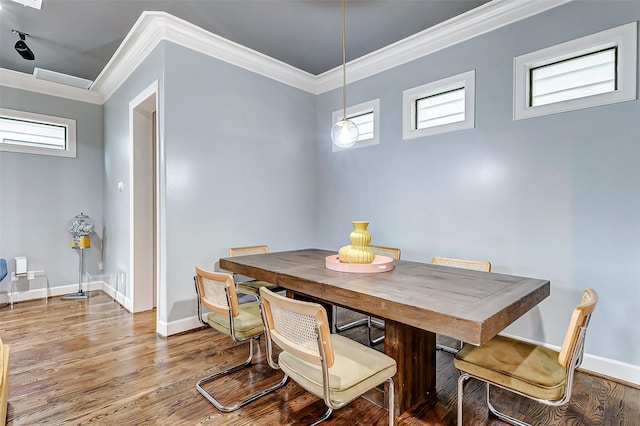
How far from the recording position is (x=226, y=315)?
1941mm

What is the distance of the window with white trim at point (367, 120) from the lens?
147 inches

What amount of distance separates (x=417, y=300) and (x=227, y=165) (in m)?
2.69

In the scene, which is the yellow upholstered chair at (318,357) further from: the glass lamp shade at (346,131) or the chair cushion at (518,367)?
the glass lamp shade at (346,131)

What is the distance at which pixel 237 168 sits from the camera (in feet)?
11.8

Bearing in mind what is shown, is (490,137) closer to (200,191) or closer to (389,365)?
(389,365)

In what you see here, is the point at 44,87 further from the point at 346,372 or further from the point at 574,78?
the point at 574,78

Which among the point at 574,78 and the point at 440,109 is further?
the point at 440,109

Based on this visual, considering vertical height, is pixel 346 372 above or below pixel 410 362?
above

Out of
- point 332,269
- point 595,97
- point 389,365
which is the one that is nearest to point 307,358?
point 389,365

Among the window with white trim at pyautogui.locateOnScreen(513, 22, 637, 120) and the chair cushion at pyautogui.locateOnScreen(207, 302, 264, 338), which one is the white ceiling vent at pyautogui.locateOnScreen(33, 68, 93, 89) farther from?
the window with white trim at pyautogui.locateOnScreen(513, 22, 637, 120)

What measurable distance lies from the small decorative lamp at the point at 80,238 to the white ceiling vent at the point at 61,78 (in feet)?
5.99

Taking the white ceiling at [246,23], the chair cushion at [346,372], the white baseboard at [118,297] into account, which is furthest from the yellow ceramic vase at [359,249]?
the white baseboard at [118,297]

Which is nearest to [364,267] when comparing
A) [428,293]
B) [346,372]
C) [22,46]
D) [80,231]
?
[428,293]

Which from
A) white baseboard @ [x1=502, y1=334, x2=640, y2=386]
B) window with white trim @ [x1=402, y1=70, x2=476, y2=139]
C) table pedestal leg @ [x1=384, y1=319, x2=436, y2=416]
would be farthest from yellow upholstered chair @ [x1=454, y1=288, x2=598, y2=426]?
window with white trim @ [x1=402, y1=70, x2=476, y2=139]
